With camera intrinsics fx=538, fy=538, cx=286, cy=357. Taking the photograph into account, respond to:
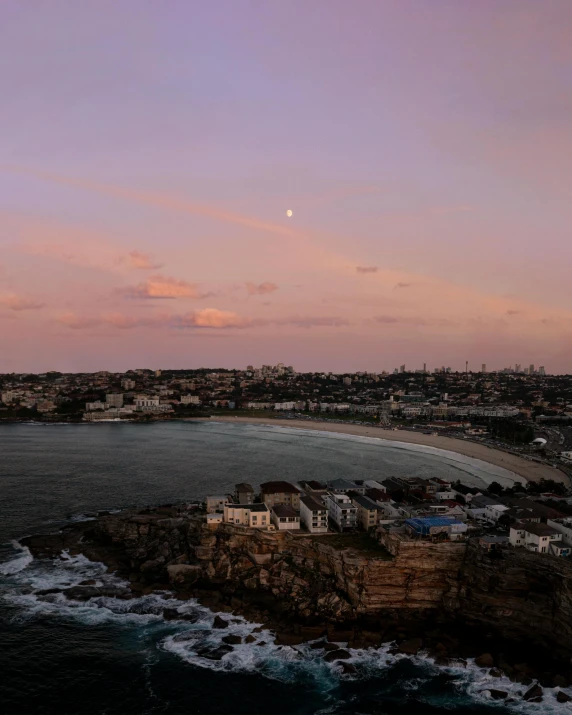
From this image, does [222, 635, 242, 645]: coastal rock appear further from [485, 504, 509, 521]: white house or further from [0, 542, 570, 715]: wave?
[485, 504, 509, 521]: white house

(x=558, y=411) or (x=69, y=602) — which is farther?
(x=558, y=411)

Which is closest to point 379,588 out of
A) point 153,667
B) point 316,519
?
point 316,519

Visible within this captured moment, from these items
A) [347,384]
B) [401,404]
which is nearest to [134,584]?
[401,404]

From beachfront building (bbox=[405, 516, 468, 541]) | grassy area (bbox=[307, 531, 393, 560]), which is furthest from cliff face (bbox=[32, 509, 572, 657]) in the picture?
beachfront building (bbox=[405, 516, 468, 541])

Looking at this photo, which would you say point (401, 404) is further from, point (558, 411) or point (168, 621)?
point (168, 621)

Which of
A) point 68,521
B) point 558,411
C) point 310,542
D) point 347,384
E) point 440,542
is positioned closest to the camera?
point 440,542

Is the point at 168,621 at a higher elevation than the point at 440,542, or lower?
lower
